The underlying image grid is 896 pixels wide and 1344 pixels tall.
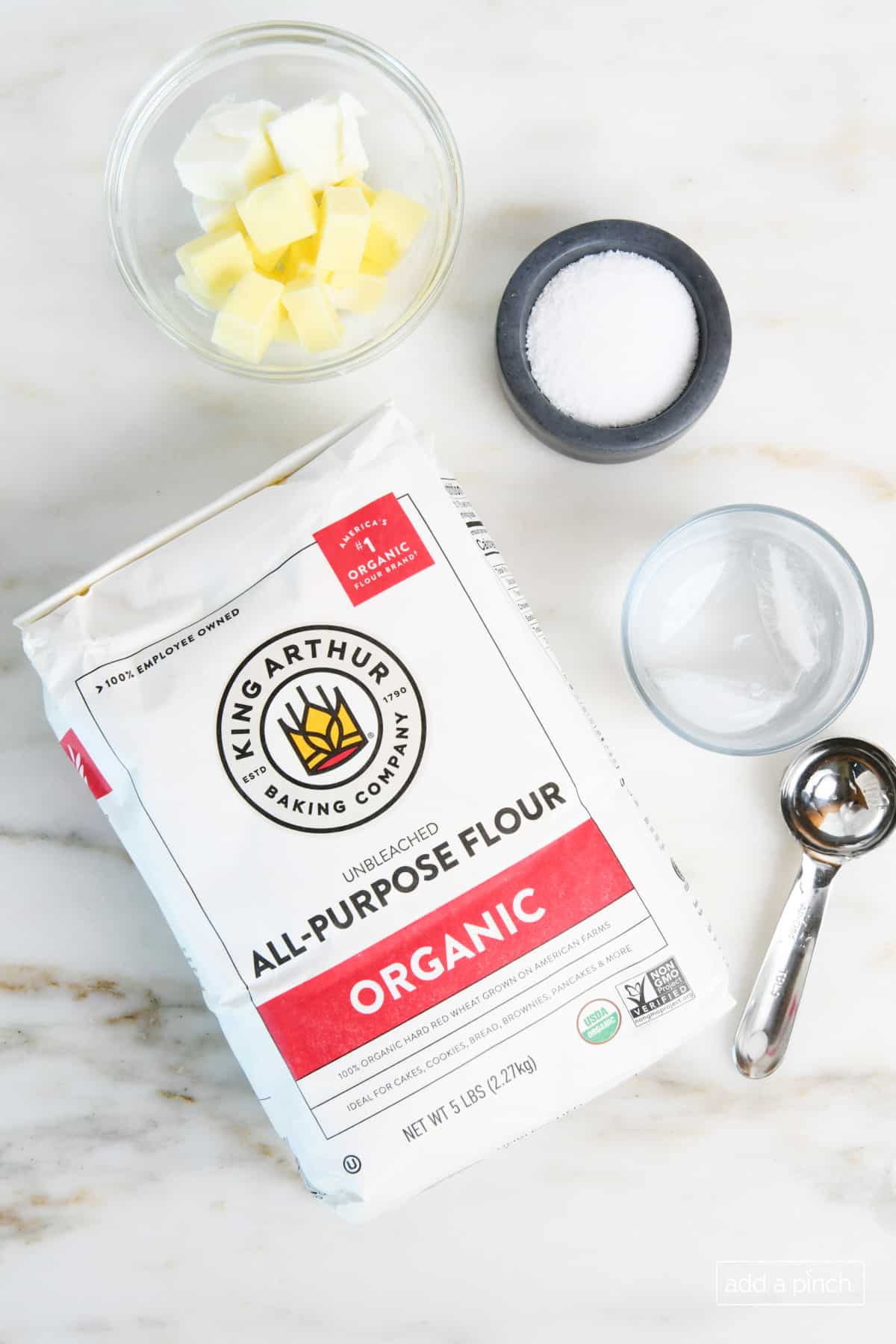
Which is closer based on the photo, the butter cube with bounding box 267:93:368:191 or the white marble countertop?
the butter cube with bounding box 267:93:368:191

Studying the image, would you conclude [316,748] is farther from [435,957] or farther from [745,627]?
[745,627]

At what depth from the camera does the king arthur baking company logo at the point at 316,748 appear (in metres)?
0.75

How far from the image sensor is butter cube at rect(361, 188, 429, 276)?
86 centimetres

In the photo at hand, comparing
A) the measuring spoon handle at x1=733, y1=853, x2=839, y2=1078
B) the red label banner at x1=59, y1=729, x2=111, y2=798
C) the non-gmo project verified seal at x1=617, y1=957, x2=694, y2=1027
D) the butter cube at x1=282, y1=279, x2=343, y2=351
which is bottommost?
the measuring spoon handle at x1=733, y1=853, x2=839, y2=1078

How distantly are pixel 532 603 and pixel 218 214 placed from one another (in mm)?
441

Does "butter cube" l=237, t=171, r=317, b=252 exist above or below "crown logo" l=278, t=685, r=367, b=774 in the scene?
above

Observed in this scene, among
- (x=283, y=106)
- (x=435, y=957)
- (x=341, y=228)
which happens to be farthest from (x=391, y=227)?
(x=435, y=957)

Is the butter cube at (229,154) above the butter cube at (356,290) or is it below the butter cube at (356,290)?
above

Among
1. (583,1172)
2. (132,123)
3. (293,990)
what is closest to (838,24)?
(132,123)

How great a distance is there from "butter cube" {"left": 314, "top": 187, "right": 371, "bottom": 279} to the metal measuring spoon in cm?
61

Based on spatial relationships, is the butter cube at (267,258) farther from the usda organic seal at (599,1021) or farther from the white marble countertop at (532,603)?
the usda organic seal at (599,1021)

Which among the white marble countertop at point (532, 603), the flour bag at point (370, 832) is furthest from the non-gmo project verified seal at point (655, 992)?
the white marble countertop at point (532, 603)

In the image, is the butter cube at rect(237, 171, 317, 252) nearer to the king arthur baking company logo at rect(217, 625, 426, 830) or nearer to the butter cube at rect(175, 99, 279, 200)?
the butter cube at rect(175, 99, 279, 200)

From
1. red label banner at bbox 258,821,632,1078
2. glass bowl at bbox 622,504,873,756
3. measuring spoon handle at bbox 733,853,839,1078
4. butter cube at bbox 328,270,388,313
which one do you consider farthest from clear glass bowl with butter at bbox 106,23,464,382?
measuring spoon handle at bbox 733,853,839,1078
